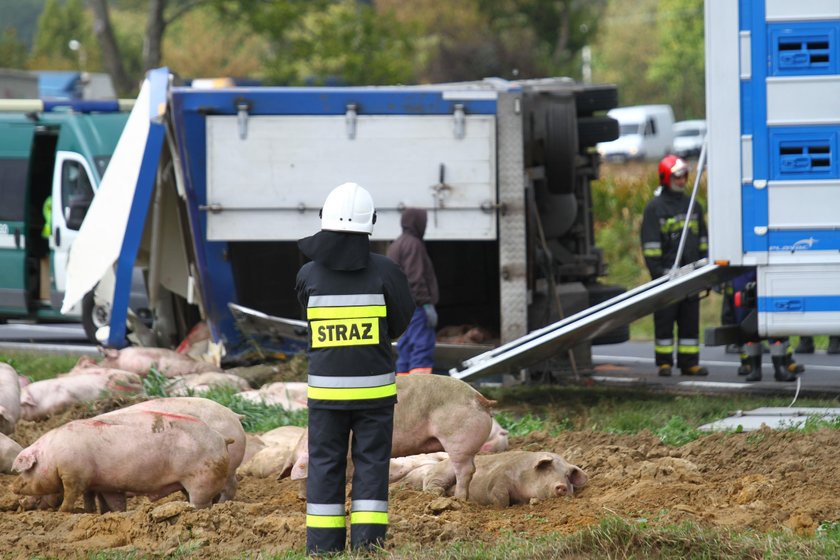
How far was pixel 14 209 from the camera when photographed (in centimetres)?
1533

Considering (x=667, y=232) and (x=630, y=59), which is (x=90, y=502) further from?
(x=630, y=59)

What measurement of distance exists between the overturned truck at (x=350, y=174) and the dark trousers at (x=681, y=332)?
0.81 metres

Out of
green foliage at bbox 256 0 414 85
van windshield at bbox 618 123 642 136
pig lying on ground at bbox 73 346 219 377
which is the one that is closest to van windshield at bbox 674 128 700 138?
van windshield at bbox 618 123 642 136

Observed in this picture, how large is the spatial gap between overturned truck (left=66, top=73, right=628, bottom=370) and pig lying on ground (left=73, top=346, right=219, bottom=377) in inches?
18.2

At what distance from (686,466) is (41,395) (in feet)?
16.5

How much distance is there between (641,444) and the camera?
818 centimetres

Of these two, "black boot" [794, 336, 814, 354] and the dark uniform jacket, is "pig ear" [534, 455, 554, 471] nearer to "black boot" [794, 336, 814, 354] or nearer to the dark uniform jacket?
the dark uniform jacket

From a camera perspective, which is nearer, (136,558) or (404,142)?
(136,558)

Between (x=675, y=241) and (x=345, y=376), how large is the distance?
689 centimetres

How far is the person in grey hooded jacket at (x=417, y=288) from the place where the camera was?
34.3ft

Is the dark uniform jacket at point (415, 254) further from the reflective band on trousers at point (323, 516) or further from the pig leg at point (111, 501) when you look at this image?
the reflective band on trousers at point (323, 516)

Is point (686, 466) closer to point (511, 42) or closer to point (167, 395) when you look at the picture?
point (167, 395)

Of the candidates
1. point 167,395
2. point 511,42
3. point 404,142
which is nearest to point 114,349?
point 167,395

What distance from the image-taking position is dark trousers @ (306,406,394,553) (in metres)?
5.78
